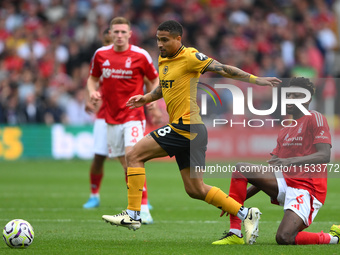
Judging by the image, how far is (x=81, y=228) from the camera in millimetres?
8664

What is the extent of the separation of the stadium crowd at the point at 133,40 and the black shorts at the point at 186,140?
12.5 meters

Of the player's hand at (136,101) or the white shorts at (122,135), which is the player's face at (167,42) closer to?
the player's hand at (136,101)

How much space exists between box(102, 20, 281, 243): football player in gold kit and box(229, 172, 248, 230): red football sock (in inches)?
5.4

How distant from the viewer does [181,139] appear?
7391 mm

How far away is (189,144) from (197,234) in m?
1.40

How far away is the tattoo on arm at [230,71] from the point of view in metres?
7.10

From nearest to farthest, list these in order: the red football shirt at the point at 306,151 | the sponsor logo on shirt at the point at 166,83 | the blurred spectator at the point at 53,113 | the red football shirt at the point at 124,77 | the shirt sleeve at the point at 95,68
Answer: the red football shirt at the point at 306,151 < the sponsor logo on shirt at the point at 166,83 < the red football shirt at the point at 124,77 < the shirt sleeve at the point at 95,68 < the blurred spectator at the point at 53,113

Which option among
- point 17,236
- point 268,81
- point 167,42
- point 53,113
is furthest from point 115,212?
point 53,113

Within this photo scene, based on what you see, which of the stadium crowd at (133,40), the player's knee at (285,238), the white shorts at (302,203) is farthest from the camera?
the stadium crowd at (133,40)

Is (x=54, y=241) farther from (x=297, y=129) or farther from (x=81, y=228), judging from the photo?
(x=297, y=129)

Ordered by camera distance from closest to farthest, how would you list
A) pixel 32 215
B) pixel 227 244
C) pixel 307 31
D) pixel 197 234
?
pixel 227 244 < pixel 197 234 < pixel 32 215 < pixel 307 31

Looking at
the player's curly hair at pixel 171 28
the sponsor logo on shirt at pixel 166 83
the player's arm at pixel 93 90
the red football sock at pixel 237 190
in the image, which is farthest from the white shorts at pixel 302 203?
the player's arm at pixel 93 90

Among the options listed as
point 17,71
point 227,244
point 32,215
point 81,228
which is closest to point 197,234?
point 227,244

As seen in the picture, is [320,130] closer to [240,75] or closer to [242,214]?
[240,75]
